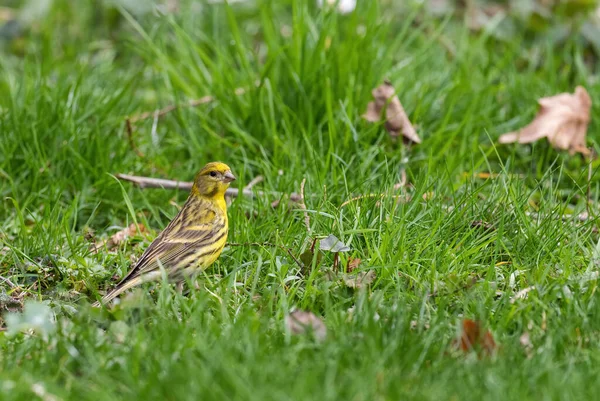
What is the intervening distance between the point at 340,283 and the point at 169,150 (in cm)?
226

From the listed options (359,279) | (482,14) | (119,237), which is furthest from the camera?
(482,14)

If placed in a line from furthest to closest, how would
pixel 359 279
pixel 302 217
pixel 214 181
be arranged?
pixel 214 181
pixel 302 217
pixel 359 279

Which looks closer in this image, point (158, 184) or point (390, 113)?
point (158, 184)

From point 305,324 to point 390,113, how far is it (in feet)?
8.44

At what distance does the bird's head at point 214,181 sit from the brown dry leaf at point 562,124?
1984mm

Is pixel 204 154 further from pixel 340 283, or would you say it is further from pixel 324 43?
pixel 340 283

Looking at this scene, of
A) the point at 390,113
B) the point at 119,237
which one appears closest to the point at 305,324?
the point at 119,237

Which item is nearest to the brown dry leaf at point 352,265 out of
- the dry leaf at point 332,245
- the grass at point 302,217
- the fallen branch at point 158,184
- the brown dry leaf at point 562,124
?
the grass at point 302,217

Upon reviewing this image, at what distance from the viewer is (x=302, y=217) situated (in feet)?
16.0

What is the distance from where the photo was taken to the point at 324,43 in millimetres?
6105

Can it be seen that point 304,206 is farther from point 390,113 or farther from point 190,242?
point 390,113

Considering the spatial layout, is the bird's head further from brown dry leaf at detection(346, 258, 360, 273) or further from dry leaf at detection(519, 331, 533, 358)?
dry leaf at detection(519, 331, 533, 358)

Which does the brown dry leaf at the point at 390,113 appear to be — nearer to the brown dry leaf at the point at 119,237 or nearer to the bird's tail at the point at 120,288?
the brown dry leaf at the point at 119,237

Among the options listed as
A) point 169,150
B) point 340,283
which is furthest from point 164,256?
point 169,150
